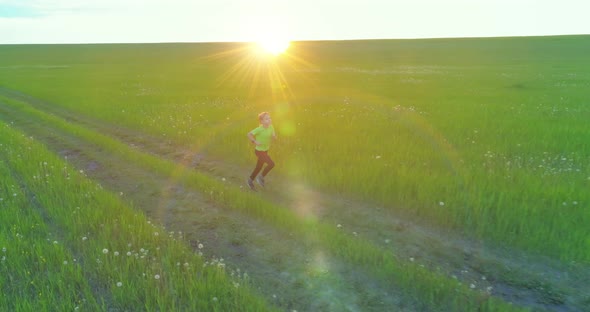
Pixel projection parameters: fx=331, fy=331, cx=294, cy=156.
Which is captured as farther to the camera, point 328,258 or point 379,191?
point 379,191

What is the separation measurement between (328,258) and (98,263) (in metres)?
3.41

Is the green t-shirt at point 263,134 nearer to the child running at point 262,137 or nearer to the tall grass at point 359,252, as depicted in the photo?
the child running at point 262,137

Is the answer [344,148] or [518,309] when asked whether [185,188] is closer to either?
[344,148]

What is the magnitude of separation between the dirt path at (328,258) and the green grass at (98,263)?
1.74 ft

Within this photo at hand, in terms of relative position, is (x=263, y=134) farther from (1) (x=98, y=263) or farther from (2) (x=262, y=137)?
(1) (x=98, y=263)

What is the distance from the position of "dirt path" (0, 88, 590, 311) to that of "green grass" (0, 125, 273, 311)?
20.9 inches

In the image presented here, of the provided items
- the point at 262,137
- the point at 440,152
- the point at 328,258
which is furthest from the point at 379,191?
the point at 440,152

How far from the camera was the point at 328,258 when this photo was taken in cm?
525

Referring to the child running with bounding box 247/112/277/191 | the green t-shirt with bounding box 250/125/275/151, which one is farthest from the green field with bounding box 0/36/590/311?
the green t-shirt with bounding box 250/125/275/151

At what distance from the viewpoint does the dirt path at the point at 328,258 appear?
178 inches

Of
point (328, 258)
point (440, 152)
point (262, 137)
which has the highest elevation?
point (262, 137)

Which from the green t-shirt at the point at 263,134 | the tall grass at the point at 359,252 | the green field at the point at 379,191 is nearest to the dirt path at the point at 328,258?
the green field at the point at 379,191

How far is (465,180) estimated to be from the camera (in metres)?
7.46

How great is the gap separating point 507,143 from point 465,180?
3960 mm
